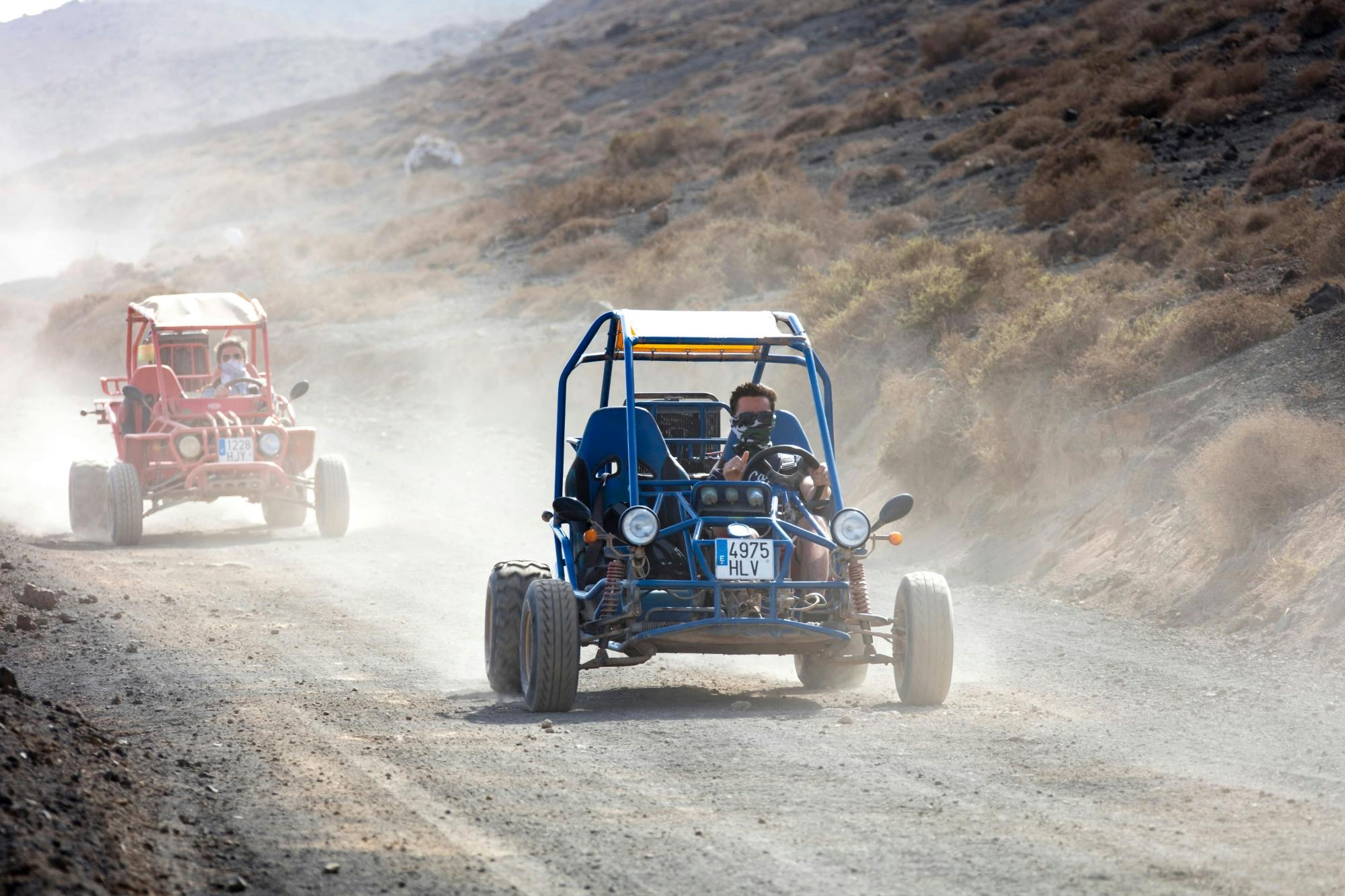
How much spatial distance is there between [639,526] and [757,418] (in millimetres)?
1581

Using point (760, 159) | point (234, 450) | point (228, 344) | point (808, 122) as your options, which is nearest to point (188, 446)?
point (234, 450)

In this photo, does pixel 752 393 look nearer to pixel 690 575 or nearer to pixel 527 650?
pixel 690 575

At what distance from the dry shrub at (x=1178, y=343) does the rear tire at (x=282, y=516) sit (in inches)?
381

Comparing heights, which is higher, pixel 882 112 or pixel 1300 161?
pixel 882 112

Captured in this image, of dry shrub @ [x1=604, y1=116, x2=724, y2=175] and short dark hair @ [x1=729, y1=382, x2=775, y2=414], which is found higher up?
dry shrub @ [x1=604, y1=116, x2=724, y2=175]

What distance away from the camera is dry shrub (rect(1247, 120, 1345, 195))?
23.3 meters

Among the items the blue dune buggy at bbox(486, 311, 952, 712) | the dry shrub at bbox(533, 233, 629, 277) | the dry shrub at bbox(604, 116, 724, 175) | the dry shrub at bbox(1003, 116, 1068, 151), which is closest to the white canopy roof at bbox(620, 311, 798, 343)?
the blue dune buggy at bbox(486, 311, 952, 712)

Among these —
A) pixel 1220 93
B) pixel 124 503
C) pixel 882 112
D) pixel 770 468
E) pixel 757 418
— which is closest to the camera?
pixel 770 468

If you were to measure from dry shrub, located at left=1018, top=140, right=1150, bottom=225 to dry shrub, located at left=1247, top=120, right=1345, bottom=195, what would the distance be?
7.16ft

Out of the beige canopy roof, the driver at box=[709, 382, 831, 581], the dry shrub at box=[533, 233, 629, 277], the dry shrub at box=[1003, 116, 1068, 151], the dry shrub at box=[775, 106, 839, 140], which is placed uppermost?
the dry shrub at box=[775, 106, 839, 140]

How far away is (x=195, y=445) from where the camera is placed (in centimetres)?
1836

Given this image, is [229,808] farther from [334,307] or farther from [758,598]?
[334,307]

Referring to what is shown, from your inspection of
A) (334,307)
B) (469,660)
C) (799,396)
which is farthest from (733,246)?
(469,660)

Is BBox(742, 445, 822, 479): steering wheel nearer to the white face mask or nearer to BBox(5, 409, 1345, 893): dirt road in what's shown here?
BBox(5, 409, 1345, 893): dirt road
